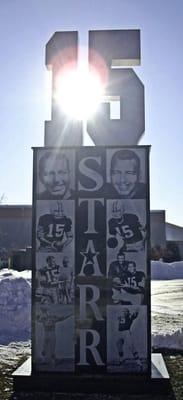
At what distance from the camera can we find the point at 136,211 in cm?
661

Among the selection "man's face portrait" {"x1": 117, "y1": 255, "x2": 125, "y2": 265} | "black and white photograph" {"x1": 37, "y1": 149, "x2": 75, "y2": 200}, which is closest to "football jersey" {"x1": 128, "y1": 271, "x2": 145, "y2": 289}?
"man's face portrait" {"x1": 117, "y1": 255, "x2": 125, "y2": 265}

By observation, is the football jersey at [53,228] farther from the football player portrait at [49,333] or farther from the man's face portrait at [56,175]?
the football player portrait at [49,333]

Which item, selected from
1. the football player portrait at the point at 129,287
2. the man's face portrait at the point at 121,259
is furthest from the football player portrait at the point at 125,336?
the man's face portrait at the point at 121,259

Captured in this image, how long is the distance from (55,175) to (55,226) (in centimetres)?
68

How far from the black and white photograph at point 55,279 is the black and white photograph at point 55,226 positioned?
0.41 ft

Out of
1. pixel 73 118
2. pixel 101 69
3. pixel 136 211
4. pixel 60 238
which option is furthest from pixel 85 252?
pixel 101 69

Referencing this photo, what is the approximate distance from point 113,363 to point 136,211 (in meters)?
1.97

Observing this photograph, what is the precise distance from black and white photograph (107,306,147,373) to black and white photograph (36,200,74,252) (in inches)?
41.1

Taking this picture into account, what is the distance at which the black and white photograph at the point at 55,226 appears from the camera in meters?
6.65

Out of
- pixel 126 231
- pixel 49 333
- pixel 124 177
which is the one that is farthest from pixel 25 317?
pixel 124 177

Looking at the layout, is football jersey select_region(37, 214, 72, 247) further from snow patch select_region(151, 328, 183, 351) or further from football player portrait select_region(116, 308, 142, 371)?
snow patch select_region(151, 328, 183, 351)

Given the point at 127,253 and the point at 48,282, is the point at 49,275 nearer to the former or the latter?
the point at 48,282

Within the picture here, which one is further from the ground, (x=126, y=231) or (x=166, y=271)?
(x=126, y=231)

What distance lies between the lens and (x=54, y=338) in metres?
6.55
